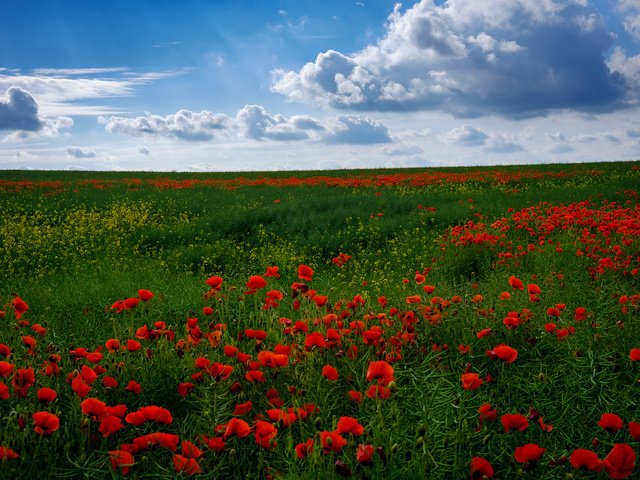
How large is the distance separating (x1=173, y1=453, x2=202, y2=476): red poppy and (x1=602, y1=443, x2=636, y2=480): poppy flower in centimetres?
147

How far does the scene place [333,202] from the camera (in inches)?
525

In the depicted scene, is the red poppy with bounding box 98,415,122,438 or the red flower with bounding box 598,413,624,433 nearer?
the red flower with bounding box 598,413,624,433

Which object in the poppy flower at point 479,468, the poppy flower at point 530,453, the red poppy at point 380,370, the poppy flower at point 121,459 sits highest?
the red poppy at point 380,370

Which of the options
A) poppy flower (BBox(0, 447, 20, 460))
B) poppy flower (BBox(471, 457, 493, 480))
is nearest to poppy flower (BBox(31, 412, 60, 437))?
poppy flower (BBox(0, 447, 20, 460))

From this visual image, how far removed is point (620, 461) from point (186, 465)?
5.14ft

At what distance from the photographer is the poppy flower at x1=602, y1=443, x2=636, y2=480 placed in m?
1.54

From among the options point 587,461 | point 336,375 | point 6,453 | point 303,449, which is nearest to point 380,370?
point 336,375

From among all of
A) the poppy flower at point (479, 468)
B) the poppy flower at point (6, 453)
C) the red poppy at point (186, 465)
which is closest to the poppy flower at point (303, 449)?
the red poppy at point (186, 465)

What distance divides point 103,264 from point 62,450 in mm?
6324

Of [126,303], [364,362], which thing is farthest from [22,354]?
[364,362]

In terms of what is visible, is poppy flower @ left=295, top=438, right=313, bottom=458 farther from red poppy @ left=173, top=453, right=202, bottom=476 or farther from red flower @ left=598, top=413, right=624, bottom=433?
red flower @ left=598, top=413, right=624, bottom=433

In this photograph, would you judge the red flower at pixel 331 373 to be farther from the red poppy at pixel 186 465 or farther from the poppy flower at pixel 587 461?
the poppy flower at pixel 587 461

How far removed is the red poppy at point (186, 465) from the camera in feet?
6.30

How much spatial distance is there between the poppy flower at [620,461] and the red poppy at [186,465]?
147cm
